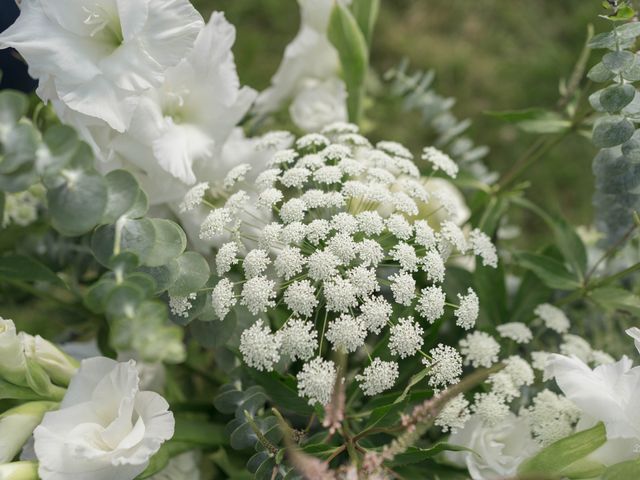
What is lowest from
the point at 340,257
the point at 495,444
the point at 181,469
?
the point at 181,469

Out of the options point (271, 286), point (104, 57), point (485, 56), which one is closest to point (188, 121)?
point (104, 57)

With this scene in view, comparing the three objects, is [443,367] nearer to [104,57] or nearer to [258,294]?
[258,294]

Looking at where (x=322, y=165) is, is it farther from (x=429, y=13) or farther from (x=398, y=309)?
(x=429, y=13)

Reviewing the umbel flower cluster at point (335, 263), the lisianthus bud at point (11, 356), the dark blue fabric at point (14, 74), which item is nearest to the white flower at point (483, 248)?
the umbel flower cluster at point (335, 263)

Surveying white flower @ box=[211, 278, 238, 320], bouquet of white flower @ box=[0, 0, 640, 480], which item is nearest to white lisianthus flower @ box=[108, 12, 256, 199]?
bouquet of white flower @ box=[0, 0, 640, 480]

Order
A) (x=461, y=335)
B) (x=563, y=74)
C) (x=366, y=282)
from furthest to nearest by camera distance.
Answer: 1. (x=563, y=74)
2. (x=461, y=335)
3. (x=366, y=282)

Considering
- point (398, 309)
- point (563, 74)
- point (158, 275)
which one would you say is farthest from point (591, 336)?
point (563, 74)
